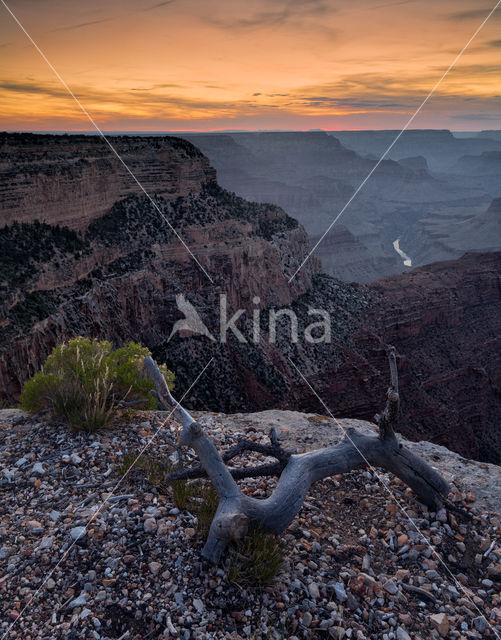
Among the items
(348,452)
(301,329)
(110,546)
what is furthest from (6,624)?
(301,329)

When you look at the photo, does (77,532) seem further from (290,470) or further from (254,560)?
(290,470)

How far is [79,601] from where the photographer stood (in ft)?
15.9

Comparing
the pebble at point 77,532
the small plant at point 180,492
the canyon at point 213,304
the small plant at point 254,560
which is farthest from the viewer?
the canyon at point 213,304

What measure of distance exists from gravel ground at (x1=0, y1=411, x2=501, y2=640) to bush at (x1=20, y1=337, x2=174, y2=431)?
0.46 metres

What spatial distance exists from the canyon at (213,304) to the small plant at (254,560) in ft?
67.5

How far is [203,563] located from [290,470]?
170cm

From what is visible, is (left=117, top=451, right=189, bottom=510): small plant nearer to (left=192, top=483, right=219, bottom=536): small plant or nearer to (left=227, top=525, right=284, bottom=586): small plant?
(left=192, top=483, right=219, bottom=536): small plant

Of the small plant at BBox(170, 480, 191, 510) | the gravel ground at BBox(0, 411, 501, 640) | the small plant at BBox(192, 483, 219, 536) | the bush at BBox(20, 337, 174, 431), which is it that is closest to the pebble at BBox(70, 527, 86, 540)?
the gravel ground at BBox(0, 411, 501, 640)

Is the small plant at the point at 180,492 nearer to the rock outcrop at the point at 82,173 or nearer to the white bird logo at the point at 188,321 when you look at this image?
the rock outcrop at the point at 82,173

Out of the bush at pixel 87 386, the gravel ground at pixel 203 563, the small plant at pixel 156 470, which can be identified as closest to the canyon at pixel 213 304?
the bush at pixel 87 386

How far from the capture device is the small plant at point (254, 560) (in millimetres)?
5117

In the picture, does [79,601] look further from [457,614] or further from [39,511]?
[457,614]

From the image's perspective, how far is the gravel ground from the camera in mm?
4801

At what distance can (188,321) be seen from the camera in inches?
1435
